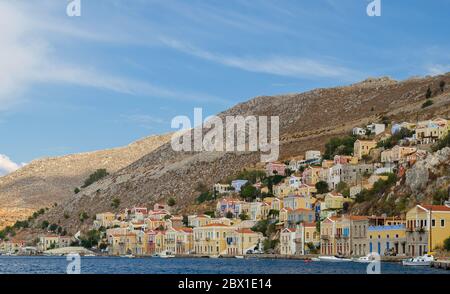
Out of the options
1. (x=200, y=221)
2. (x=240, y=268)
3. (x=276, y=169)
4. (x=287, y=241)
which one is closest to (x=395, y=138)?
(x=276, y=169)

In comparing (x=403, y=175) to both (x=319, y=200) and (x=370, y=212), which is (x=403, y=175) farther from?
(x=319, y=200)

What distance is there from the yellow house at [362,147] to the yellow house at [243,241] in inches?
834

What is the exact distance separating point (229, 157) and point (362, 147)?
1972 inches

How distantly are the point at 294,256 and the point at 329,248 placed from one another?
373 centimetres

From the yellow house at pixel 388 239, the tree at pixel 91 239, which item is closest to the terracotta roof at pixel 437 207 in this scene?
the yellow house at pixel 388 239

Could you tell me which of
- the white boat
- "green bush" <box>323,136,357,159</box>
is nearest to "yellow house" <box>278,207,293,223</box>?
the white boat

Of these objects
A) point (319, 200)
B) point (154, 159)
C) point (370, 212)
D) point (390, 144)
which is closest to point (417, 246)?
point (370, 212)

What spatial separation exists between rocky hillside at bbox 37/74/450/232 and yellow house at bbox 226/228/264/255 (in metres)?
35.2

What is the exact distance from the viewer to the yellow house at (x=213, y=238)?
10812cm

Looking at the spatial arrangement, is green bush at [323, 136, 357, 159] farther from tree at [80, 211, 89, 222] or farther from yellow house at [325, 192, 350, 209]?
tree at [80, 211, 89, 222]

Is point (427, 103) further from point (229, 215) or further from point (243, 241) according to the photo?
point (243, 241)

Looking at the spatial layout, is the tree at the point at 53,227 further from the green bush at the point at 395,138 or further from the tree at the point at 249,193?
the green bush at the point at 395,138

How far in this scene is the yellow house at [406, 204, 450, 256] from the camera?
74188 millimetres

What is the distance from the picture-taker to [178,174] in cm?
16538
